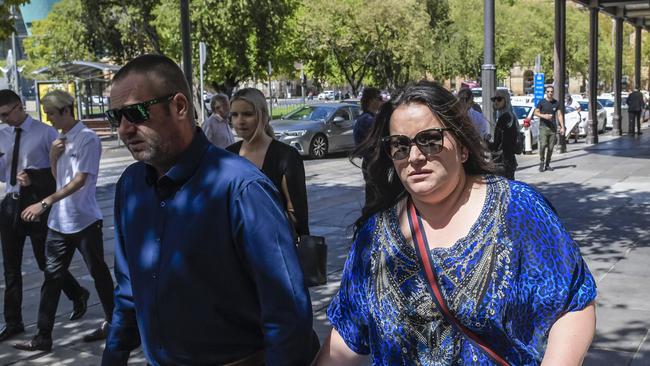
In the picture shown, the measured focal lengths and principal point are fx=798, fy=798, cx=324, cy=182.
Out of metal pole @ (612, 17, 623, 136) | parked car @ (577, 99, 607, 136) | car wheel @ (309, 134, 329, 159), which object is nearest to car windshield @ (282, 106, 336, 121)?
car wheel @ (309, 134, 329, 159)

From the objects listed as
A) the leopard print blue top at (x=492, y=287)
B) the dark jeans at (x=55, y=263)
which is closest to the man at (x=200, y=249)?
the leopard print blue top at (x=492, y=287)

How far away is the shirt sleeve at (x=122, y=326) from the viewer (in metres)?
2.41

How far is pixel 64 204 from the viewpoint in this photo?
5402mm

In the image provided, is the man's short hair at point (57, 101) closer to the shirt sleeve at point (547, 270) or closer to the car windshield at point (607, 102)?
the shirt sleeve at point (547, 270)

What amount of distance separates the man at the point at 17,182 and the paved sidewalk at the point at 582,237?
338 millimetres

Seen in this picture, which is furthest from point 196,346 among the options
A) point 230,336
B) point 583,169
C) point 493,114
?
point 583,169

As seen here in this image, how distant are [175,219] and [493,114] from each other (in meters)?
9.50

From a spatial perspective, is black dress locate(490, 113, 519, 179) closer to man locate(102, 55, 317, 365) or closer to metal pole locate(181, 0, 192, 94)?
metal pole locate(181, 0, 192, 94)

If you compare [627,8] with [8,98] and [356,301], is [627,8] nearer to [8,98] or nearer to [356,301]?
[8,98]

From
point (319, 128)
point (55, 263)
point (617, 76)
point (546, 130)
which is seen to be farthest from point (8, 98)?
point (617, 76)

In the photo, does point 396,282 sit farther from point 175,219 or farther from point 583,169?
point 583,169

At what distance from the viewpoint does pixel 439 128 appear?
2.07m

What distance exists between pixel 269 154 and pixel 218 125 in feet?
14.0

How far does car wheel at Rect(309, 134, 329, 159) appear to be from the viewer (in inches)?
789
